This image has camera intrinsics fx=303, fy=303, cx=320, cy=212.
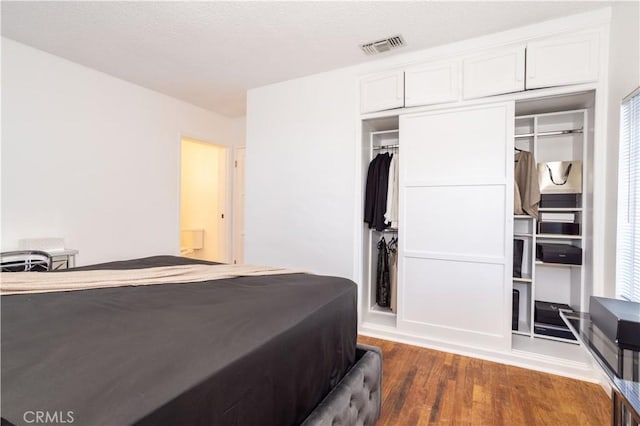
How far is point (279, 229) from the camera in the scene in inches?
137

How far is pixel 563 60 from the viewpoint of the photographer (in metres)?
2.25

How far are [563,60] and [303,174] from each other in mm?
2375

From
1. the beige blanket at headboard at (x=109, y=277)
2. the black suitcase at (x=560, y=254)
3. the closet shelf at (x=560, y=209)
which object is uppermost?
the closet shelf at (x=560, y=209)

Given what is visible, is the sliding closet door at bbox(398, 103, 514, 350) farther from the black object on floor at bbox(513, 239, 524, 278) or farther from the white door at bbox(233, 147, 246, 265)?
the white door at bbox(233, 147, 246, 265)

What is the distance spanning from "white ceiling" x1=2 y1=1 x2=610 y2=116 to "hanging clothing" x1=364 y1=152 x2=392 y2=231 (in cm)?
101

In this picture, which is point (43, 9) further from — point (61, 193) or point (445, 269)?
point (445, 269)

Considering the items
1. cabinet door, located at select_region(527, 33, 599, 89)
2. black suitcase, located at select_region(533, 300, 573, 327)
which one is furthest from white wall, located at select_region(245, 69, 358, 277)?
black suitcase, located at select_region(533, 300, 573, 327)

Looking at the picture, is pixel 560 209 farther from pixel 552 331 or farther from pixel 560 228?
pixel 552 331

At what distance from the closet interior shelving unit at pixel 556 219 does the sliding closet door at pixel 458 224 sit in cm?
31

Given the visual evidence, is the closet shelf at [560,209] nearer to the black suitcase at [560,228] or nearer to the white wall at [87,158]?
the black suitcase at [560,228]

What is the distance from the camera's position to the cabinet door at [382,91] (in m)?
2.82

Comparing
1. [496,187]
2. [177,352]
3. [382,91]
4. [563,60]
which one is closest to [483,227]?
[496,187]

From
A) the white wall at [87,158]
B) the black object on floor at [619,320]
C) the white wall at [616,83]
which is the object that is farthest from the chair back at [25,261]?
the white wall at [616,83]

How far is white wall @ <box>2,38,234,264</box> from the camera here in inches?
103
